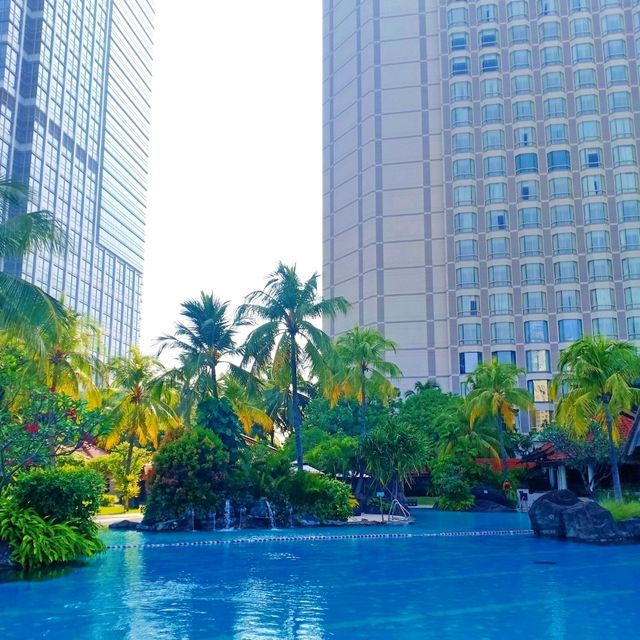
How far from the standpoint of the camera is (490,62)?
69125 mm

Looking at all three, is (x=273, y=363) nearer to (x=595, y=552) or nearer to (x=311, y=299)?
(x=311, y=299)

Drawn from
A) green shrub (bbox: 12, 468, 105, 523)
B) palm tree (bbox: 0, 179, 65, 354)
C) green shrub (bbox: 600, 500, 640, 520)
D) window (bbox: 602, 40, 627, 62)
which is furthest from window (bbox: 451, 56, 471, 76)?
green shrub (bbox: 12, 468, 105, 523)

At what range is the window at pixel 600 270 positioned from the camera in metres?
62.0

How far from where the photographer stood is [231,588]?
48.5 ft

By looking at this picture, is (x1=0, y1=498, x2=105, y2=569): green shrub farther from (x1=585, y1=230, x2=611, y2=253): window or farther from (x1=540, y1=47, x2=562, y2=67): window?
(x1=540, y1=47, x2=562, y2=67): window

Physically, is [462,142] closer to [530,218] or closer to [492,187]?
[492,187]

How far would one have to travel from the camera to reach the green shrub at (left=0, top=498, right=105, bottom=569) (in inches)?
679

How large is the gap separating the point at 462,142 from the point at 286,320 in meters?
42.3

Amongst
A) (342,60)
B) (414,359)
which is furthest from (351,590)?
(342,60)

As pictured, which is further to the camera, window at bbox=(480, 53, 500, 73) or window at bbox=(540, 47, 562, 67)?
window at bbox=(480, 53, 500, 73)

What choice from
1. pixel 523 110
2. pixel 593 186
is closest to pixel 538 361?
pixel 593 186

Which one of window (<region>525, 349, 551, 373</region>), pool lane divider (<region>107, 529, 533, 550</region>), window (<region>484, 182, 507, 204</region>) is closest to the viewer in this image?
pool lane divider (<region>107, 529, 533, 550</region>)

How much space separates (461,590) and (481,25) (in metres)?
67.2

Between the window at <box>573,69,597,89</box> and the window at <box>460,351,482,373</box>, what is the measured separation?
27.7 meters
